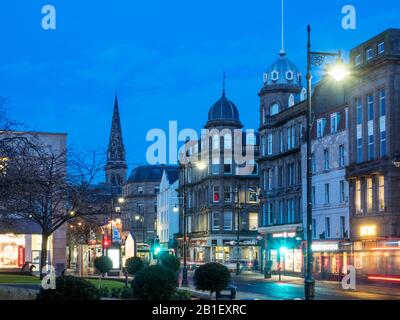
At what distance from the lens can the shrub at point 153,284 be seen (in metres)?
25.9

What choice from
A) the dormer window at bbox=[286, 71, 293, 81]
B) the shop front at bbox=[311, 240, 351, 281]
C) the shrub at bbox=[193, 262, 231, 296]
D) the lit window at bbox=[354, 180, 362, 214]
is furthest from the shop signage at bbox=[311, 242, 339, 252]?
the shrub at bbox=[193, 262, 231, 296]

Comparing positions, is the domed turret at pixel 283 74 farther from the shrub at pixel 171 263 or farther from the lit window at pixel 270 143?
the shrub at pixel 171 263

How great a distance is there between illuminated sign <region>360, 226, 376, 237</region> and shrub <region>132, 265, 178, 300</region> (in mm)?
33378

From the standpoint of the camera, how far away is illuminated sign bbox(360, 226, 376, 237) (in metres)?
57.0

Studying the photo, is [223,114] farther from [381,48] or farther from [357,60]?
[381,48]

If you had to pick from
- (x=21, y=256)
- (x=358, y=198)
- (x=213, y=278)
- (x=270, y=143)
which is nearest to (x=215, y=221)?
(x=270, y=143)

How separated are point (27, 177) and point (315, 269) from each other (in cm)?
4963

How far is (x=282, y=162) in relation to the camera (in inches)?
3187

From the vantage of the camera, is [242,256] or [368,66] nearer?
[368,66]

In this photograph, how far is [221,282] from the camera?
98.6 ft

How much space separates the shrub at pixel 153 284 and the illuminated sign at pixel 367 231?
110ft
